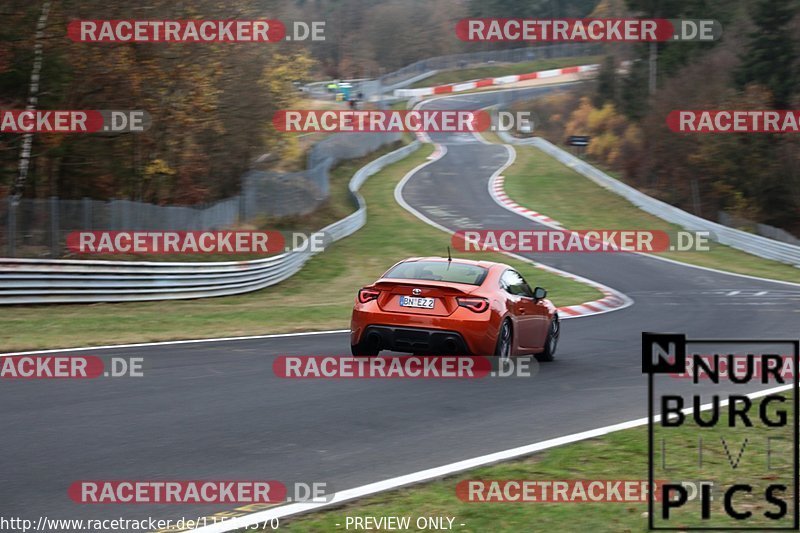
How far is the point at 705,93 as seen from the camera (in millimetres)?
53531

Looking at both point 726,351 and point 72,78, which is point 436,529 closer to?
point 726,351

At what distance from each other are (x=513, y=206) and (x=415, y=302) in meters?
35.7

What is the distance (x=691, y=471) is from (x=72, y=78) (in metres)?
20.9

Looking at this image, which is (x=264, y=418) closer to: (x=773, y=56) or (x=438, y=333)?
(x=438, y=333)

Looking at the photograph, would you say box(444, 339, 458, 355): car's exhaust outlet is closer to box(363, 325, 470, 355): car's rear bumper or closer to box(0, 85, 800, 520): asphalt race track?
box(363, 325, 470, 355): car's rear bumper

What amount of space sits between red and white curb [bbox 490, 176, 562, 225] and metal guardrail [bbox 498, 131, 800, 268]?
4.74 metres

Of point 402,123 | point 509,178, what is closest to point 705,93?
point 509,178

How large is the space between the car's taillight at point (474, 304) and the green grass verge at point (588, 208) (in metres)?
22.8

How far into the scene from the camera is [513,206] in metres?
47.1

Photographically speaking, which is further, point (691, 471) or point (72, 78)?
point (72, 78)

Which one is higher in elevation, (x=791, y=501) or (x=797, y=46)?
(x=797, y=46)

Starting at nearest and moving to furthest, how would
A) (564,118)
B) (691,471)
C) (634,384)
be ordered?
(691,471) < (634,384) < (564,118)

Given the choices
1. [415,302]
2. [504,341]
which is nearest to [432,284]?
[415,302]

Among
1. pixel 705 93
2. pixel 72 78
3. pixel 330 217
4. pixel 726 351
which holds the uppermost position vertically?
pixel 705 93
